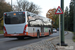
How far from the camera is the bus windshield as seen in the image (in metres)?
17.6

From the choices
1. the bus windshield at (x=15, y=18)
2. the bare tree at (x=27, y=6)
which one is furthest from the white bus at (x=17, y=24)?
the bare tree at (x=27, y=6)

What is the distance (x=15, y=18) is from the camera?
17.9 m

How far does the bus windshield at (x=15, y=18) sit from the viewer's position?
17.6 meters

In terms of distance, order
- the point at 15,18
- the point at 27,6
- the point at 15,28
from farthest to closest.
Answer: the point at 27,6
the point at 15,18
the point at 15,28

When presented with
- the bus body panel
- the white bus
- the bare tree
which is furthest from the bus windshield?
the bare tree

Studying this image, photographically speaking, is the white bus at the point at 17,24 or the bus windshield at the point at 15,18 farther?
the bus windshield at the point at 15,18

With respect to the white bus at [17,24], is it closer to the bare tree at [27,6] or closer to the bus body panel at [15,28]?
the bus body panel at [15,28]

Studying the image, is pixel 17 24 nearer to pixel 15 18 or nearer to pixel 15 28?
pixel 15 28

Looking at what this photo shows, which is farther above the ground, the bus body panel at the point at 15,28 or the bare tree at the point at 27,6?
the bare tree at the point at 27,6

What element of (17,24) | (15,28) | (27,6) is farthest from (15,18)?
(27,6)

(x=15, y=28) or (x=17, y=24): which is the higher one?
(x=17, y=24)

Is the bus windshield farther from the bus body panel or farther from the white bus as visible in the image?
the bus body panel

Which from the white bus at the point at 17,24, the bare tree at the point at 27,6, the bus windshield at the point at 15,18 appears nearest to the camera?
the white bus at the point at 17,24

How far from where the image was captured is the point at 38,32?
879 inches
